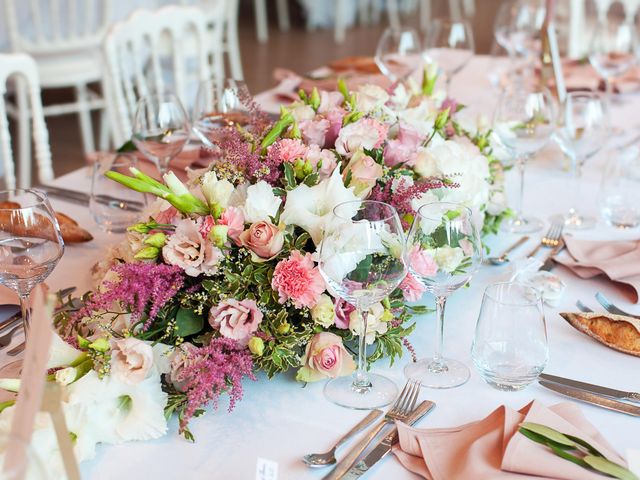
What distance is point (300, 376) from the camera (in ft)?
3.59

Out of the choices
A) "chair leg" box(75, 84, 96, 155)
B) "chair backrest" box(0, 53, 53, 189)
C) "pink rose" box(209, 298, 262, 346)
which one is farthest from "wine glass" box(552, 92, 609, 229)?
"chair leg" box(75, 84, 96, 155)

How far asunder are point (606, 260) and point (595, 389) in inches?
16.1

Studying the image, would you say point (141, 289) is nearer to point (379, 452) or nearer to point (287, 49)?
point (379, 452)

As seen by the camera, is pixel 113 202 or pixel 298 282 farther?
pixel 113 202

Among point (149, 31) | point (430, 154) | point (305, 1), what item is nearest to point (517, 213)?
point (430, 154)

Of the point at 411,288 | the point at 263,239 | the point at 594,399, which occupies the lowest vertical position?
the point at 594,399

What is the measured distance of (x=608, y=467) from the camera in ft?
2.93

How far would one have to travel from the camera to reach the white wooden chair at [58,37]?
3.72 m

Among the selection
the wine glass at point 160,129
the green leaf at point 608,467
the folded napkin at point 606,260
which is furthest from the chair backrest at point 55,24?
the green leaf at point 608,467

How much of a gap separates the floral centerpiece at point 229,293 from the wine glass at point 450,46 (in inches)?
46.1

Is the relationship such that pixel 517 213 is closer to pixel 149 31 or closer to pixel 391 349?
pixel 391 349

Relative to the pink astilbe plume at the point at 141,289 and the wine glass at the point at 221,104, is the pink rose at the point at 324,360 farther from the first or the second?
the wine glass at the point at 221,104

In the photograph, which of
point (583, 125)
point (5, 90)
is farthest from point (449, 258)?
point (5, 90)

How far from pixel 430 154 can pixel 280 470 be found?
587 mm
